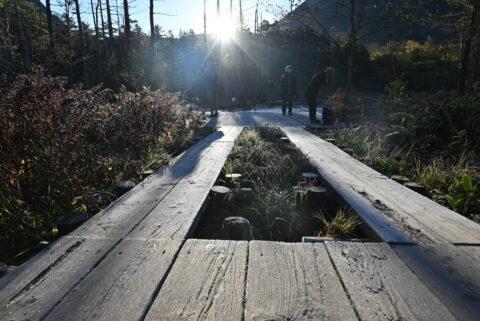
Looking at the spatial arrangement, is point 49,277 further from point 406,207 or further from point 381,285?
point 406,207

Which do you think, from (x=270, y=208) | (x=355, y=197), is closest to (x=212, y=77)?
(x=270, y=208)

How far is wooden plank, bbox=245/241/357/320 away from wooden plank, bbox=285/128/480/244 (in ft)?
2.40

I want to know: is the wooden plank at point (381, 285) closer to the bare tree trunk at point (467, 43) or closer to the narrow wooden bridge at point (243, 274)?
the narrow wooden bridge at point (243, 274)

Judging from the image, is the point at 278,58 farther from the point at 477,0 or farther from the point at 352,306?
the point at 352,306

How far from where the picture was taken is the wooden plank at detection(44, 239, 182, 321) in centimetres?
111

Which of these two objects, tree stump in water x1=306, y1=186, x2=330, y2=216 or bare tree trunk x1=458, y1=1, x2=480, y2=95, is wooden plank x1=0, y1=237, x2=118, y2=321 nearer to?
tree stump in water x1=306, y1=186, x2=330, y2=216

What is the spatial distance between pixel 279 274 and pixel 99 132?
9.53 feet

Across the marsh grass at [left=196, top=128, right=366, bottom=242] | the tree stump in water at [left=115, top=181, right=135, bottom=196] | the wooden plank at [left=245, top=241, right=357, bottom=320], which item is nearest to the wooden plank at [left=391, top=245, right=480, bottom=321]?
the wooden plank at [left=245, top=241, right=357, bottom=320]

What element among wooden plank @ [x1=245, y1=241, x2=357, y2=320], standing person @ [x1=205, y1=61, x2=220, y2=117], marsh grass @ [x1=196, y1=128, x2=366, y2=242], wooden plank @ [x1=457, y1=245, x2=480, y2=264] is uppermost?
standing person @ [x1=205, y1=61, x2=220, y2=117]

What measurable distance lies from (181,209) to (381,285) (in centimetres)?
140

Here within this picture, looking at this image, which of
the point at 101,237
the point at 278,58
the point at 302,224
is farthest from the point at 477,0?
the point at 278,58

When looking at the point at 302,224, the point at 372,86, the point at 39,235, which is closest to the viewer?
the point at 39,235

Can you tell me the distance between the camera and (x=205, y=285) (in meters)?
1.29

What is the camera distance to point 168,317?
1.10 meters
